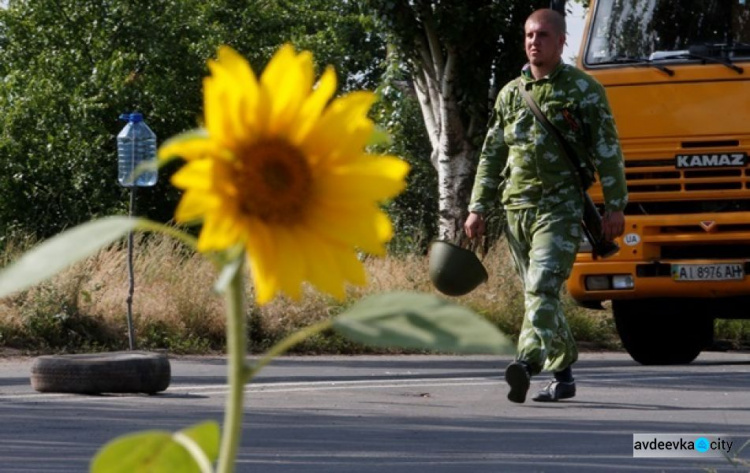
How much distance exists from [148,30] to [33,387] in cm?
2620

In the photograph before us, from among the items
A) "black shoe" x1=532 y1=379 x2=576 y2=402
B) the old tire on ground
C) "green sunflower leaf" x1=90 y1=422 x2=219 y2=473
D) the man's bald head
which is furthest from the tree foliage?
"green sunflower leaf" x1=90 y1=422 x2=219 y2=473

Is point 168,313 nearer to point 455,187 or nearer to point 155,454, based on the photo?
point 455,187

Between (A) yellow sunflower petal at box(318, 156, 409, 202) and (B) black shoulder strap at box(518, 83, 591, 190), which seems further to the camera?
(B) black shoulder strap at box(518, 83, 591, 190)

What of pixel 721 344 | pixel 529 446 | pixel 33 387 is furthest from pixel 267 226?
pixel 721 344

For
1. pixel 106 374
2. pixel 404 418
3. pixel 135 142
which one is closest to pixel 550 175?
pixel 404 418

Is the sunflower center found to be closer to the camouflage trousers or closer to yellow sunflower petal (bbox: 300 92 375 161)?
yellow sunflower petal (bbox: 300 92 375 161)

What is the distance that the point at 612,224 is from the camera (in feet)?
27.7

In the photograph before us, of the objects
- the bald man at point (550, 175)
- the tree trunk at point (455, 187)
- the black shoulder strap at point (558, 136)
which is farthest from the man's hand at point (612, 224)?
the tree trunk at point (455, 187)

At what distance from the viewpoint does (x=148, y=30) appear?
3556 centimetres

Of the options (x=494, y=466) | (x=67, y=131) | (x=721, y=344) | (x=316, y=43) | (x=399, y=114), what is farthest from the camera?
(x=316, y=43)

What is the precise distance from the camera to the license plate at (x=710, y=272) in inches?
433

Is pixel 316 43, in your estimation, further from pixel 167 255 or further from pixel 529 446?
pixel 529 446

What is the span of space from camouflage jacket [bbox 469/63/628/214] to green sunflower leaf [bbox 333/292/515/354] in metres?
7.21

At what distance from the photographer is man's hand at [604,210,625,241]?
27.7 feet
